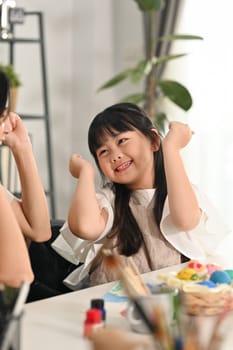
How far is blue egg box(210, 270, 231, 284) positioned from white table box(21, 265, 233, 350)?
12 centimetres

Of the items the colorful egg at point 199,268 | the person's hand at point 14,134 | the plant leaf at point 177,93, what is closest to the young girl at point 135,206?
the person's hand at point 14,134

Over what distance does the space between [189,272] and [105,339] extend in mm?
720

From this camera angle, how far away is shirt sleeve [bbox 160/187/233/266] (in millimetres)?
1924

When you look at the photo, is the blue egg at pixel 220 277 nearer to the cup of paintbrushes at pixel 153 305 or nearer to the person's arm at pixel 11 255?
the cup of paintbrushes at pixel 153 305

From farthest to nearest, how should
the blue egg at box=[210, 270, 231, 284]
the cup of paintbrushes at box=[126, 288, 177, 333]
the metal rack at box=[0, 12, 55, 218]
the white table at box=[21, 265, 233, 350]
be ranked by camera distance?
1. the metal rack at box=[0, 12, 55, 218]
2. the blue egg at box=[210, 270, 231, 284]
3. the white table at box=[21, 265, 233, 350]
4. the cup of paintbrushes at box=[126, 288, 177, 333]

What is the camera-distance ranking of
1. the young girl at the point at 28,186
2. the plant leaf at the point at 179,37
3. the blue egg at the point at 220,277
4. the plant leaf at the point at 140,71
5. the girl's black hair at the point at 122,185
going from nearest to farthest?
the blue egg at the point at 220,277
the young girl at the point at 28,186
the girl's black hair at the point at 122,185
the plant leaf at the point at 179,37
the plant leaf at the point at 140,71

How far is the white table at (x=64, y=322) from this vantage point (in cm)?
125

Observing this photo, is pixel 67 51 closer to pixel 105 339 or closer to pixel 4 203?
pixel 4 203

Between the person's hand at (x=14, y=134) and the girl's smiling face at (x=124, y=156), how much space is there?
20cm

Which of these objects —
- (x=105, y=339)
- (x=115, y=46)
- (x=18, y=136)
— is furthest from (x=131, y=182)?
(x=115, y=46)

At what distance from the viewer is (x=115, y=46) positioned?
4.31m

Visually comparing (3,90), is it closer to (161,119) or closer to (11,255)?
(11,255)

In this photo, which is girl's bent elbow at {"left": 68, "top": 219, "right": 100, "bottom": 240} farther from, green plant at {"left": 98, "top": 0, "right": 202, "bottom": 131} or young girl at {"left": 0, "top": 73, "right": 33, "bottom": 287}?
green plant at {"left": 98, "top": 0, "right": 202, "bottom": 131}

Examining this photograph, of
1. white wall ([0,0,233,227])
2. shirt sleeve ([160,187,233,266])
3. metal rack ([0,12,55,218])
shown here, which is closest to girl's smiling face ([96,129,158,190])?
shirt sleeve ([160,187,233,266])
